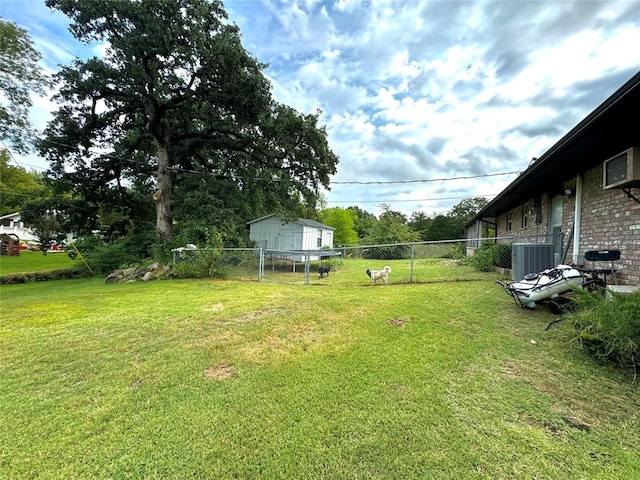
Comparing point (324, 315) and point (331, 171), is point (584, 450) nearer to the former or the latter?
point (324, 315)

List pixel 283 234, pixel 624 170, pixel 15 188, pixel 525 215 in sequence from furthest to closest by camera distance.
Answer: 1. pixel 15 188
2. pixel 283 234
3. pixel 525 215
4. pixel 624 170

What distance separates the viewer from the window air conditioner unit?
3.67m

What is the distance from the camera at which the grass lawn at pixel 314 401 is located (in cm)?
166

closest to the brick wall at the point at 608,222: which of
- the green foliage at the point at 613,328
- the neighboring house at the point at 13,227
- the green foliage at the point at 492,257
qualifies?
the green foliage at the point at 613,328

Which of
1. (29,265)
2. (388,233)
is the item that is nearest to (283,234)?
(29,265)

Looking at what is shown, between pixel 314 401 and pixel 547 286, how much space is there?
12.8ft

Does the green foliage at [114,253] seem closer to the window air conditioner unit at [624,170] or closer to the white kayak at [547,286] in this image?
the white kayak at [547,286]

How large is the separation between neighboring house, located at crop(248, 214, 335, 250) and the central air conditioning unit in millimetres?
11795

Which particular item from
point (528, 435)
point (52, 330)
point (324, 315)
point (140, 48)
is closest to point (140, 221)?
point (140, 48)

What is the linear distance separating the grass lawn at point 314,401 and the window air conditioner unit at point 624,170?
210 centimetres

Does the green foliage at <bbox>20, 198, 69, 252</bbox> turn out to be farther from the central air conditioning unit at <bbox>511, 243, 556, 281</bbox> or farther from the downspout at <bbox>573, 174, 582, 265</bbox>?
the downspout at <bbox>573, 174, 582, 265</bbox>

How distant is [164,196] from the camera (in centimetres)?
1309

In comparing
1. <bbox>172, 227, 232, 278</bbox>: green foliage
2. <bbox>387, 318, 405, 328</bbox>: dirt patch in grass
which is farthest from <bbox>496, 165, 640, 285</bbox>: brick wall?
<bbox>172, 227, 232, 278</bbox>: green foliage

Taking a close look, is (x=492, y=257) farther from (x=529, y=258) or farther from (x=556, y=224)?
(x=529, y=258)
